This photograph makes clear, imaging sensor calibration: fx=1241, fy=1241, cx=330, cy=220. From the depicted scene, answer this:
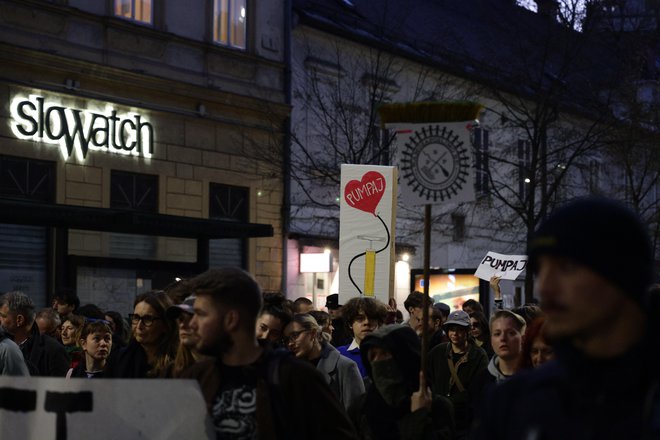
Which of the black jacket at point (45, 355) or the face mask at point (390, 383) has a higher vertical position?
the face mask at point (390, 383)

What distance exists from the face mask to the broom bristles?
1.14 m

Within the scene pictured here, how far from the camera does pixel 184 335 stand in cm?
556

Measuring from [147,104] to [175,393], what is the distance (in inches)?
763

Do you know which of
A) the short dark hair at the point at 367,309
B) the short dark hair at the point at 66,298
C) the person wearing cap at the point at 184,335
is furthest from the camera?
the short dark hair at the point at 66,298

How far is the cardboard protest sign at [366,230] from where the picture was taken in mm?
12500

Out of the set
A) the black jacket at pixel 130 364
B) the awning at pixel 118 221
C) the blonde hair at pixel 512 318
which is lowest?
the black jacket at pixel 130 364

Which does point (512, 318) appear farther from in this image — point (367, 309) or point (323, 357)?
point (367, 309)

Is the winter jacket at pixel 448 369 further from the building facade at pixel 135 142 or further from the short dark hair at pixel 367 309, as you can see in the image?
the building facade at pixel 135 142

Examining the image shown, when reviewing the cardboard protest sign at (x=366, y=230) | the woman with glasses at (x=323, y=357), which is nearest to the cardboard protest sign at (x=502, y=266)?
the cardboard protest sign at (x=366, y=230)

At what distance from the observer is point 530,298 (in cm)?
2286

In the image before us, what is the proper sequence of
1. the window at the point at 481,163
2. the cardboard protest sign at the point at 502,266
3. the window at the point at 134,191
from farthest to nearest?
the window at the point at 481,163, the window at the point at 134,191, the cardboard protest sign at the point at 502,266

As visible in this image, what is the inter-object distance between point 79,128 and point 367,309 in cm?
1341

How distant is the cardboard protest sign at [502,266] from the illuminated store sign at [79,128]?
26.6ft

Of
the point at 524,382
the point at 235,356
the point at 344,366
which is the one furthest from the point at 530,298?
the point at 524,382
